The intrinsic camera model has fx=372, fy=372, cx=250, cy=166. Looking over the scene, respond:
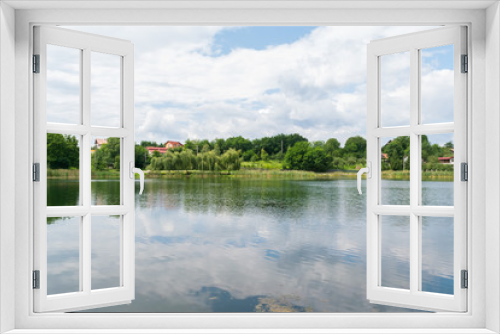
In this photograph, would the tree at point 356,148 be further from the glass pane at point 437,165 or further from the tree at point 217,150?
the tree at point 217,150

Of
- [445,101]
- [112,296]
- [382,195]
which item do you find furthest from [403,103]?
[112,296]

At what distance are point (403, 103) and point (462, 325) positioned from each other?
4.11ft

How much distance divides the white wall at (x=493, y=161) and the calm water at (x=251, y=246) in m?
6.28

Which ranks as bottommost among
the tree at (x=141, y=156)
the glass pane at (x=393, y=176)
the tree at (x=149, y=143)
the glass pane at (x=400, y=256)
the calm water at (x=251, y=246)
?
the calm water at (x=251, y=246)

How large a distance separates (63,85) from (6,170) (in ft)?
2.13

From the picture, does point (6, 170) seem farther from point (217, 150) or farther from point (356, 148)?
point (356, 148)

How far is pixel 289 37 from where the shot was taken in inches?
474

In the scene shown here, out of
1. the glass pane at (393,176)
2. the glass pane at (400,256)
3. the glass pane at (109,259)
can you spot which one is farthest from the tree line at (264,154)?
the glass pane at (109,259)

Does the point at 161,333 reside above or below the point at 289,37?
below

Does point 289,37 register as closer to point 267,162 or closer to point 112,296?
point 267,162

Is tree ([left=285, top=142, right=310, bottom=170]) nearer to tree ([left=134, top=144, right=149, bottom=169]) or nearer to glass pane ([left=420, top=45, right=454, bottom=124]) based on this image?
tree ([left=134, top=144, right=149, bottom=169])

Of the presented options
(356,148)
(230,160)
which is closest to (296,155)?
(356,148)

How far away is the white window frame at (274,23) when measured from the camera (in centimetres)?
179

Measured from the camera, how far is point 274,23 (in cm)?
186
